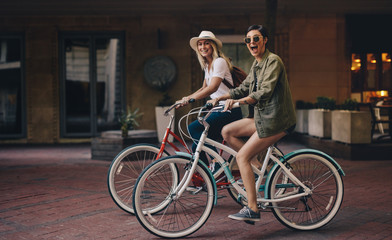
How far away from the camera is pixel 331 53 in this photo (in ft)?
44.7

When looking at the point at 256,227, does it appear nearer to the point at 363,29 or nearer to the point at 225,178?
the point at 225,178

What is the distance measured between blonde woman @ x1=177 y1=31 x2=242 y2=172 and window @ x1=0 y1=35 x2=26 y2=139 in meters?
9.91

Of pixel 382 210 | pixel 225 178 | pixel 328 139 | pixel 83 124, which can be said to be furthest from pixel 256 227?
pixel 83 124

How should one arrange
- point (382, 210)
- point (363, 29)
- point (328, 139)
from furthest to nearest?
point (363, 29) → point (328, 139) → point (382, 210)

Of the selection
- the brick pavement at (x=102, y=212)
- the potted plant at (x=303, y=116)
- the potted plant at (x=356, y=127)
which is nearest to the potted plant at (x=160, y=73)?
the potted plant at (x=303, y=116)

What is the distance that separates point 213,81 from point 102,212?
1.79 metres

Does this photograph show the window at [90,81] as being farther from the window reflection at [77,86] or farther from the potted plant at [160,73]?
the potted plant at [160,73]

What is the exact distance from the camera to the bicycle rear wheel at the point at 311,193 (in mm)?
4184

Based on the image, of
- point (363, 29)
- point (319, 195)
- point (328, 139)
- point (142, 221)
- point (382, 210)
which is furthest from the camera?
point (363, 29)

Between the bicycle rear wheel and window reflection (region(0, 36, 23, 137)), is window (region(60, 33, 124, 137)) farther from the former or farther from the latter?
the bicycle rear wheel

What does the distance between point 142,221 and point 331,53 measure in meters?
11.0

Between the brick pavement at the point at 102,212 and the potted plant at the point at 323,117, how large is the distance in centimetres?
215

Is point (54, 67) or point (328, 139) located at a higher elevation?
point (54, 67)

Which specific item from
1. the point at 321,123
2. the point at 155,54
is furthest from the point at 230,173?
the point at 155,54
